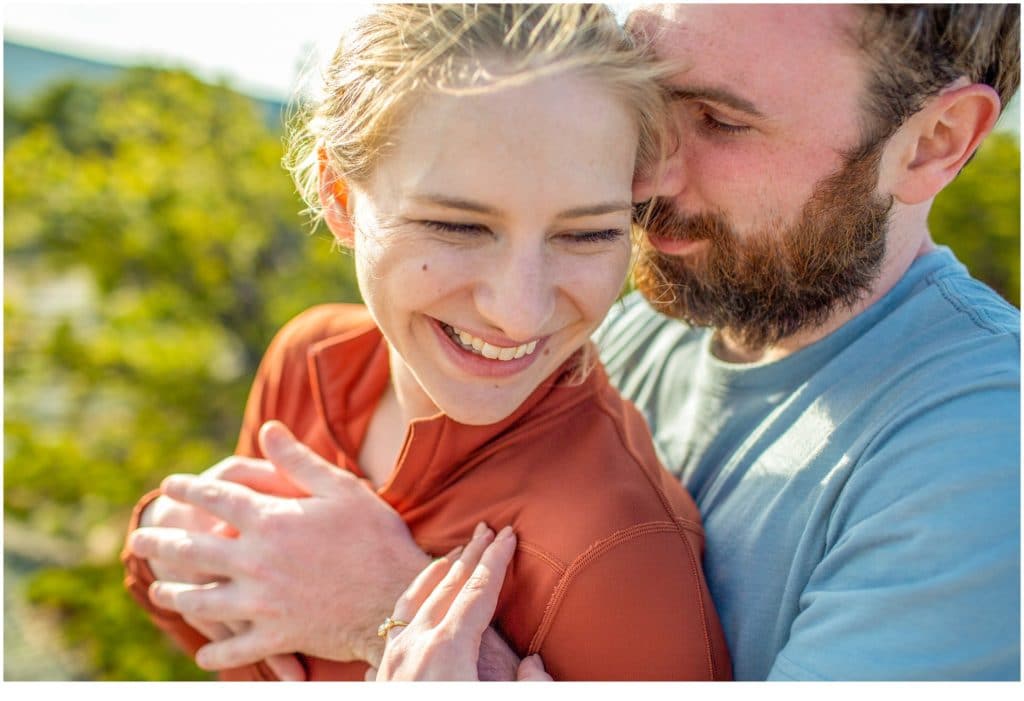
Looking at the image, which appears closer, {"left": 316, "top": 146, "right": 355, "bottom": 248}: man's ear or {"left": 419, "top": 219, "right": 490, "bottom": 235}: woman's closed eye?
{"left": 419, "top": 219, "right": 490, "bottom": 235}: woman's closed eye

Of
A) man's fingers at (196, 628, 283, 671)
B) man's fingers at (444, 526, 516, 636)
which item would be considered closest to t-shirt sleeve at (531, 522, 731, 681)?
man's fingers at (444, 526, 516, 636)

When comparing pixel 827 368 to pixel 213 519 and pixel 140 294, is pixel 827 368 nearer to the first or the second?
pixel 213 519

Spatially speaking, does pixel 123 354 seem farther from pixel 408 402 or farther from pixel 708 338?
pixel 708 338

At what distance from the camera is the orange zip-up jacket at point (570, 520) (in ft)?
5.50

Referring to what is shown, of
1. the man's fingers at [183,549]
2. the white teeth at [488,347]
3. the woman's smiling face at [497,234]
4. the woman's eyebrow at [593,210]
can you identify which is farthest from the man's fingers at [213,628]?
the woman's eyebrow at [593,210]

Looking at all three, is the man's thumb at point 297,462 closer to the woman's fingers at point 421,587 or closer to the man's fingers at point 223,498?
the man's fingers at point 223,498

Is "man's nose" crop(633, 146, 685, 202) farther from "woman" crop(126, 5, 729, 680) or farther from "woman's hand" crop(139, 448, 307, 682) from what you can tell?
"woman's hand" crop(139, 448, 307, 682)

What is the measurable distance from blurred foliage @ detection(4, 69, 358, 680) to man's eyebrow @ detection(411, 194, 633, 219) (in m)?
2.56

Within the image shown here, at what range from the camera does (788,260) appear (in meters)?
2.11

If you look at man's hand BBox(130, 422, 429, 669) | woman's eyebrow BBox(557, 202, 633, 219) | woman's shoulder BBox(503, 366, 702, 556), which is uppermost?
woman's eyebrow BBox(557, 202, 633, 219)

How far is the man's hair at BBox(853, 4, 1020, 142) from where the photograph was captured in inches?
73.0

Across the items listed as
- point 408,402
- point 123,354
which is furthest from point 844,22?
point 123,354

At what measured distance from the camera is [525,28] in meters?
1.62

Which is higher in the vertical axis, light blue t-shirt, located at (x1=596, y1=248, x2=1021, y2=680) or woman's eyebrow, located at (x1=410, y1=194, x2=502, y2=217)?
woman's eyebrow, located at (x1=410, y1=194, x2=502, y2=217)
